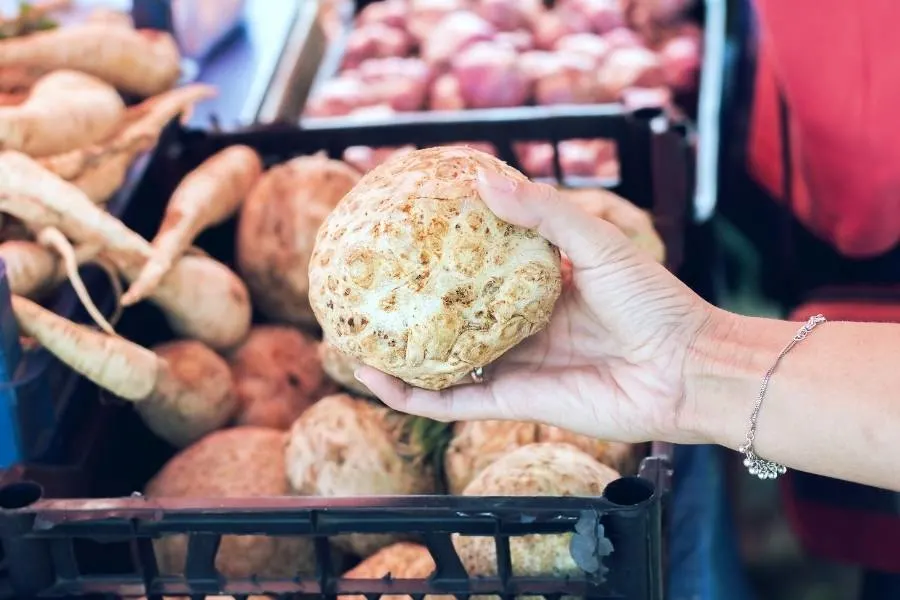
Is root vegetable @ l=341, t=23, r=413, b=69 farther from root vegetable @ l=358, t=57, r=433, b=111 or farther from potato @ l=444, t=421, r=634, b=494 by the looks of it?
potato @ l=444, t=421, r=634, b=494

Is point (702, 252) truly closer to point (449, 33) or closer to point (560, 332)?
point (560, 332)

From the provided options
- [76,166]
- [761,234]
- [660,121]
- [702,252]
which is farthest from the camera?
[761,234]

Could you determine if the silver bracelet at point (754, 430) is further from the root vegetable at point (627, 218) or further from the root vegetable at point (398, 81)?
the root vegetable at point (398, 81)

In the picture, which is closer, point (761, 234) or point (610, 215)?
Result: point (610, 215)

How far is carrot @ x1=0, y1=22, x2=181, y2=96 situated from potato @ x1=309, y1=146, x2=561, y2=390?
3.67 ft

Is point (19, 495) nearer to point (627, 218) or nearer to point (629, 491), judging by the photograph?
point (629, 491)

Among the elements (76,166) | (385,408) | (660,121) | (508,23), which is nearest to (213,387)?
(385,408)

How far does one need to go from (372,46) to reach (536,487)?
105 inches

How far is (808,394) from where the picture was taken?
136cm

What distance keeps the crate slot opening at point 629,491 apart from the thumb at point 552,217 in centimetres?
30

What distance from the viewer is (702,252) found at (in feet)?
8.34

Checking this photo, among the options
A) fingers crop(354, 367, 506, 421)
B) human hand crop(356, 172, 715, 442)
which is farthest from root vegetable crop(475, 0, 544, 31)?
fingers crop(354, 367, 506, 421)

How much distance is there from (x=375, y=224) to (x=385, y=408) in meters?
0.59

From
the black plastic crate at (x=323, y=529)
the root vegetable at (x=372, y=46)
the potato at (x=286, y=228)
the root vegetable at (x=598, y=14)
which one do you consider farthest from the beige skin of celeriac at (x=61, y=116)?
the root vegetable at (x=598, y=14)
